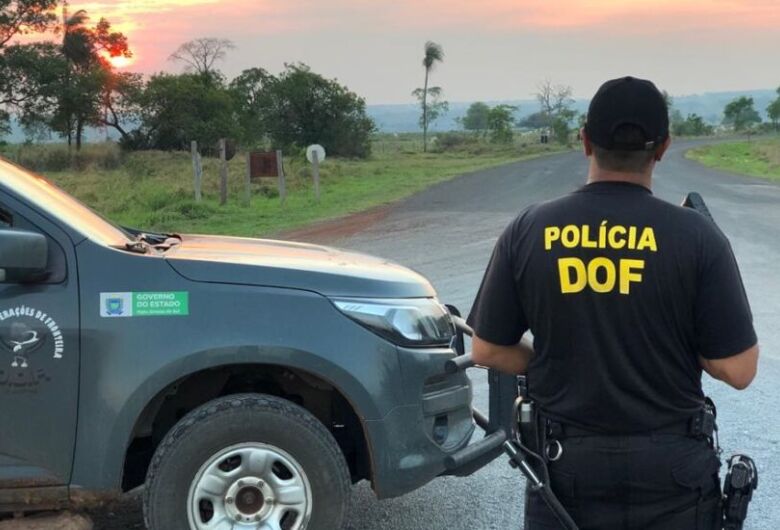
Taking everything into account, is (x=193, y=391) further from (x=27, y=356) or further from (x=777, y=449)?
(x=777, y=449)

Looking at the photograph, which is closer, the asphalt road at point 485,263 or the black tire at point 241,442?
the black tire at point 241,442

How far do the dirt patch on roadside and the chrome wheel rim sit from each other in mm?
10110

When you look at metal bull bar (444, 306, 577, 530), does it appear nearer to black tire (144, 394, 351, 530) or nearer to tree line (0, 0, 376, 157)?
black tire (144, 394, 351, 530)

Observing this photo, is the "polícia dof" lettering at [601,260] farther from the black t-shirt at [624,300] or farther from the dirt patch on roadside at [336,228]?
the dirt patch on roadside at [336,228]

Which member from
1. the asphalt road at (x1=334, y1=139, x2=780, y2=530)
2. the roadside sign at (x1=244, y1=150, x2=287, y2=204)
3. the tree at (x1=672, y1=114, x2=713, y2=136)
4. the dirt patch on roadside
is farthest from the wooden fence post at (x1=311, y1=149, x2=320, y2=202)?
the tree at (x1=672, y1=114, x2=713, y2=136)

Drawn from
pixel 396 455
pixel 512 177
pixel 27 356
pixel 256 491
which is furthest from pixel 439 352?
pixel 512 177

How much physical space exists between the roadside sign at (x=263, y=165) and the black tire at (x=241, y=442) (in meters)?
16.5

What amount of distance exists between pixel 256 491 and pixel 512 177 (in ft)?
86.9

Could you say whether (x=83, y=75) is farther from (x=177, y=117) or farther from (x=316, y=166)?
(x=316, y=166)

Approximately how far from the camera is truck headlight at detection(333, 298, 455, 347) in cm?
336

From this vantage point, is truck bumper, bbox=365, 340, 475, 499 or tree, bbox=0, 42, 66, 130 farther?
tree, bbox=0, 42, 66, 130

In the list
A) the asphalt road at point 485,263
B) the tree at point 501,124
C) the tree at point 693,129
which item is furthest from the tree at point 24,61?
the tree at point 693,129

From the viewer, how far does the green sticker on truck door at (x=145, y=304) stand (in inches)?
124

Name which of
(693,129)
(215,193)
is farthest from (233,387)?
(693,129)
